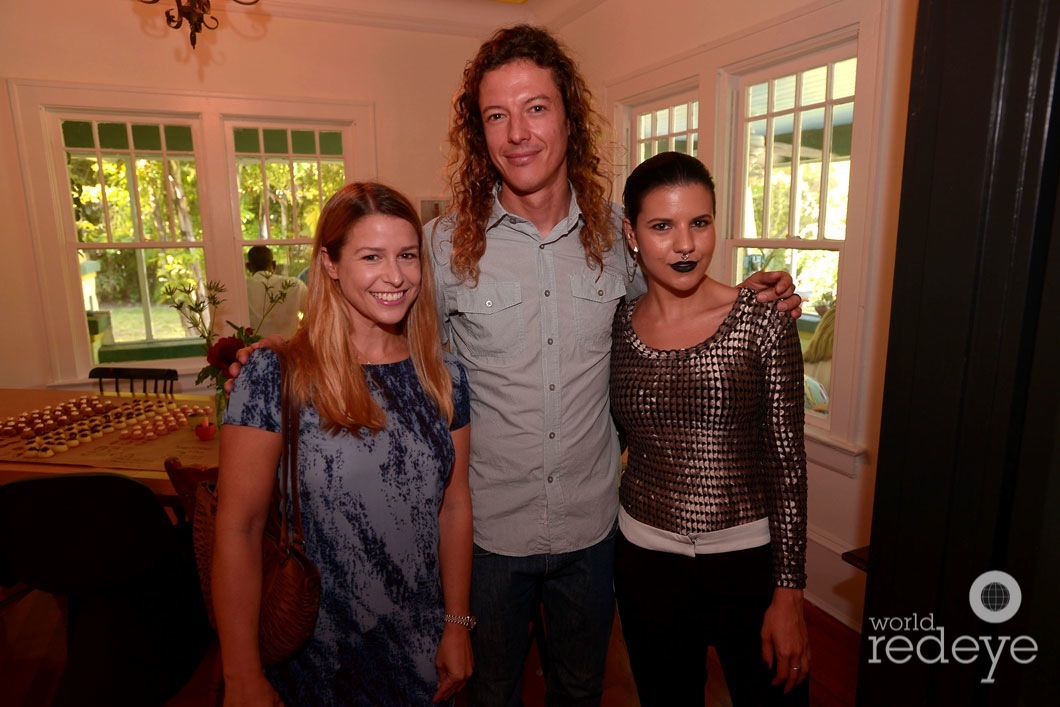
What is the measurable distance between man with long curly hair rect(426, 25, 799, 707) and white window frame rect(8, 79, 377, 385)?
11.9ft

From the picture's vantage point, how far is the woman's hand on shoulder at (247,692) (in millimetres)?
1153

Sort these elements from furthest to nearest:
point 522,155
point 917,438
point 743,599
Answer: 1. point 522,155
2. point 743,599
3. point 917,438

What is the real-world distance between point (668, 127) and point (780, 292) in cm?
286

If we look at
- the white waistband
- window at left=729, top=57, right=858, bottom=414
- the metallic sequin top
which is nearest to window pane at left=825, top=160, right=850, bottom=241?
window at left=729, top=57, right=858, bottom=414

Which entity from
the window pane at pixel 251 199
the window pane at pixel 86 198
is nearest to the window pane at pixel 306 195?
the window pane at pixel 251 199

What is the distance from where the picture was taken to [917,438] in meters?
0.77

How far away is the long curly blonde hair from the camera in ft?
4.58

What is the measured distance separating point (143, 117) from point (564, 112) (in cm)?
409

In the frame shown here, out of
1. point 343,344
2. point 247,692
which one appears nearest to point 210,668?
point 247,692

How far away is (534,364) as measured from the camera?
55.4 inches

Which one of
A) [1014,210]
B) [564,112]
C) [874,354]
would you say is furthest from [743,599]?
[874,354]

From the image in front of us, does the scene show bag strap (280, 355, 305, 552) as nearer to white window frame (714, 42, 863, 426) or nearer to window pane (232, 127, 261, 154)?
white window frame (714, 42, 863, 426)

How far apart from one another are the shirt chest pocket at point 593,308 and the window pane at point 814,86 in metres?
1.94

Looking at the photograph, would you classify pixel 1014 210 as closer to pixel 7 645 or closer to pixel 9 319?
pixel 7 645
